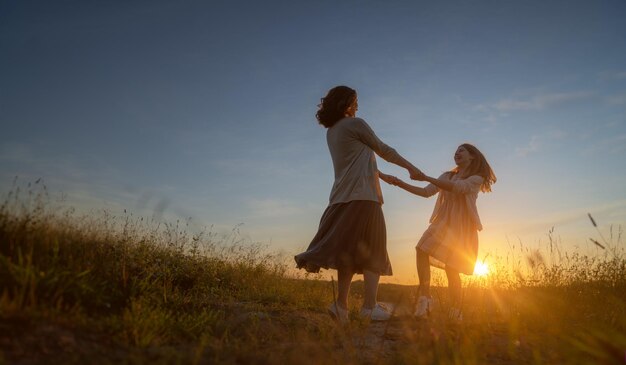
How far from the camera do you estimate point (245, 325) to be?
414 cm

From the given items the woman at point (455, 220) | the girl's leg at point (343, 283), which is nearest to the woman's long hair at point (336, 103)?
the woman at point (455, 220)

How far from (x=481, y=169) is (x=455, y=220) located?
729 millimetres

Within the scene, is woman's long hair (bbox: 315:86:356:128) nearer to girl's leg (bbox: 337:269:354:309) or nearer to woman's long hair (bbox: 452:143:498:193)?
girl's leg (bbox: 337:269:354:309)

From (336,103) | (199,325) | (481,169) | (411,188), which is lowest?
(199,325)

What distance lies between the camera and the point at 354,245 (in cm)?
469

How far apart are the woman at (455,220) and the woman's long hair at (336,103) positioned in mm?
1193

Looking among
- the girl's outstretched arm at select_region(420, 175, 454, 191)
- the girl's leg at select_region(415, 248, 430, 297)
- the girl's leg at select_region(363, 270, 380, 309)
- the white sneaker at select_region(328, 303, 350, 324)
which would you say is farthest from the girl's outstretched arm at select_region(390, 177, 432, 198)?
the white sneaker at select_region(328, 303, 350, 324)

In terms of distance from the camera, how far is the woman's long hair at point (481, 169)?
5.88 meters

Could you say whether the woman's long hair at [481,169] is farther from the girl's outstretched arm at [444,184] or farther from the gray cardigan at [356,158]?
the gray cardigan at [356,158]

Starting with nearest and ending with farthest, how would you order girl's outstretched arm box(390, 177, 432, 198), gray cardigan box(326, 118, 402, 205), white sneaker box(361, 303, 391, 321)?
white sneaker box(361, 303, 391, 321) < gray cardigan box(326, 118, 402, 205) < girl's outstretched arm box(390, 177, 432, 198)

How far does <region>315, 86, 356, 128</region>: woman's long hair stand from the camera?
5008 millimetres

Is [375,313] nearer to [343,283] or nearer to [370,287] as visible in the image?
[370,287]

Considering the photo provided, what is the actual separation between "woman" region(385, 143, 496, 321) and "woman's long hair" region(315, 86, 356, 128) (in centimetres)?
119

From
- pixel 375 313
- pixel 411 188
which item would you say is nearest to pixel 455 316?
pixel 375 313
